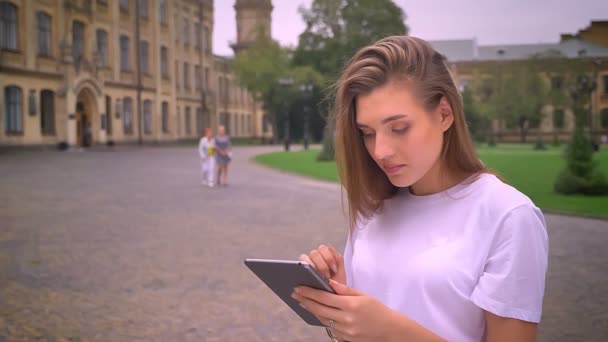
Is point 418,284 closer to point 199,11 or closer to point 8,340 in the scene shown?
point 8,340

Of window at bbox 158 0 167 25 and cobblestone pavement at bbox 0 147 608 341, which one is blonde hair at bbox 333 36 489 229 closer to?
cobblestone pavement at bbox 0 147 608 341

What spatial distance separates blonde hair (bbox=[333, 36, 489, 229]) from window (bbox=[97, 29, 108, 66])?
1654 inches

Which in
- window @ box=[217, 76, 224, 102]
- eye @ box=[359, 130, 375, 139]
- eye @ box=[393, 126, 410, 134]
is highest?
window @ box=[217, 76, 224, 102]

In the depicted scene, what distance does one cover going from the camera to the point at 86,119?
133ft

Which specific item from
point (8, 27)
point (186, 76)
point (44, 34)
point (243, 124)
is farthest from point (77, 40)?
point (243, 124)

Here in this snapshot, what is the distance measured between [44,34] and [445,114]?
38.1m

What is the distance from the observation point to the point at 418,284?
1817 millimetres

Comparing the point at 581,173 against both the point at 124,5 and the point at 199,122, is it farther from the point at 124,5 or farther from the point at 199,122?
the point at 199,122

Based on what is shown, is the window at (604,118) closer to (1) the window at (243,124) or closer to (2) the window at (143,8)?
(1) the window at (243,124)

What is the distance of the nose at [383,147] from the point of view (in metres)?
1.81

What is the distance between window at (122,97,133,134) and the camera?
149 ft

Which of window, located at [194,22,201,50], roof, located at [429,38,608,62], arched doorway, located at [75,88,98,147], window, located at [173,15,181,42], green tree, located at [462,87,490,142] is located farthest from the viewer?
roof, located at [429,38,608,62]

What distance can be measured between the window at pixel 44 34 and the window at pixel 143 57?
11.2 m

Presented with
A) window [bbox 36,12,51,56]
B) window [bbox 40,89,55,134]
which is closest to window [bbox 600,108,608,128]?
window [bbox 40,89,55,134]
